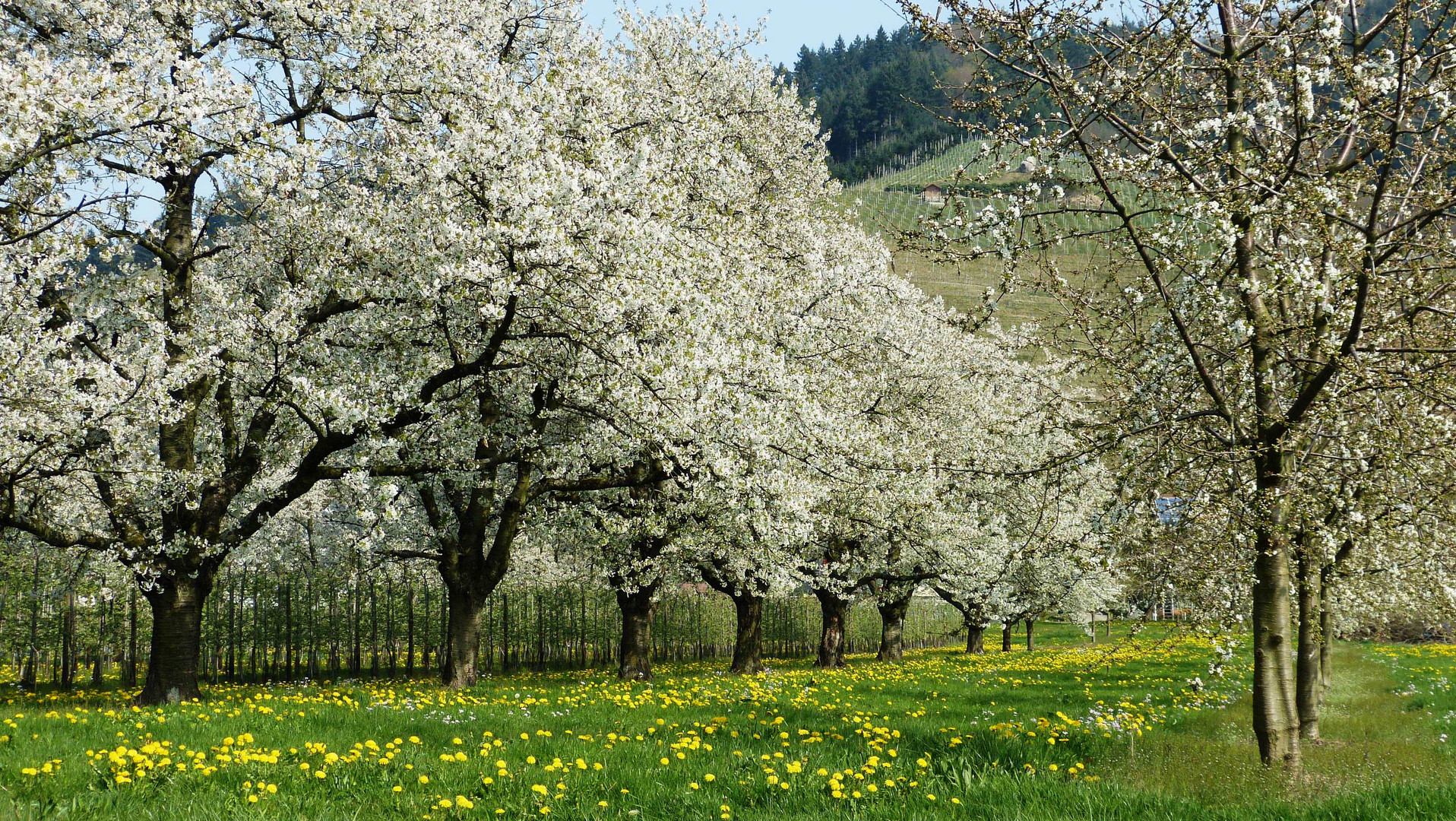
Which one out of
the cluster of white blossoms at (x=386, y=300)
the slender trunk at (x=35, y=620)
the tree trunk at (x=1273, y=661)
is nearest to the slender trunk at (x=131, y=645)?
the slender trunk at (x=35, y=620)

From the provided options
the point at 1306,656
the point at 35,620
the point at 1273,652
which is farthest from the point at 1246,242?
the point at 35,620

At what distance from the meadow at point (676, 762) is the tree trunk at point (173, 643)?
937 millimetres

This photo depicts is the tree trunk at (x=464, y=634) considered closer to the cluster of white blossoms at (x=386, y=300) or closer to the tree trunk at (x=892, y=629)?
the cluster of white blossoms at (x=386, y=300)

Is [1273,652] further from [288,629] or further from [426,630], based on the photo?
[288,629]

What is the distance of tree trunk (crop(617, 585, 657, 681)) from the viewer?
23.3 metres

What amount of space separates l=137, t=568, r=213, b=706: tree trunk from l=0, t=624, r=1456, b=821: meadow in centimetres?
94

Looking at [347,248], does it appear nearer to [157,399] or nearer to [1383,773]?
[157,399]

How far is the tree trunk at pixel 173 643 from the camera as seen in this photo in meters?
13.4

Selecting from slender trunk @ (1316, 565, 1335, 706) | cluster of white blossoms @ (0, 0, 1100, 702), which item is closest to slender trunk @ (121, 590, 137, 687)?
cluster of white blossoms @ (0, 0, 1100, 702)

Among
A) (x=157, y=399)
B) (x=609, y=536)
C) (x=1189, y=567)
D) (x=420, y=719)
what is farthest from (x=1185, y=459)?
(x=609, y=536)

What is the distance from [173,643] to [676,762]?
10.3 m

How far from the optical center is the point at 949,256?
7.43 metres

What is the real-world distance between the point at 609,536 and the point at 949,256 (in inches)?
542

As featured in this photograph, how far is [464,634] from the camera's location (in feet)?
59.9
